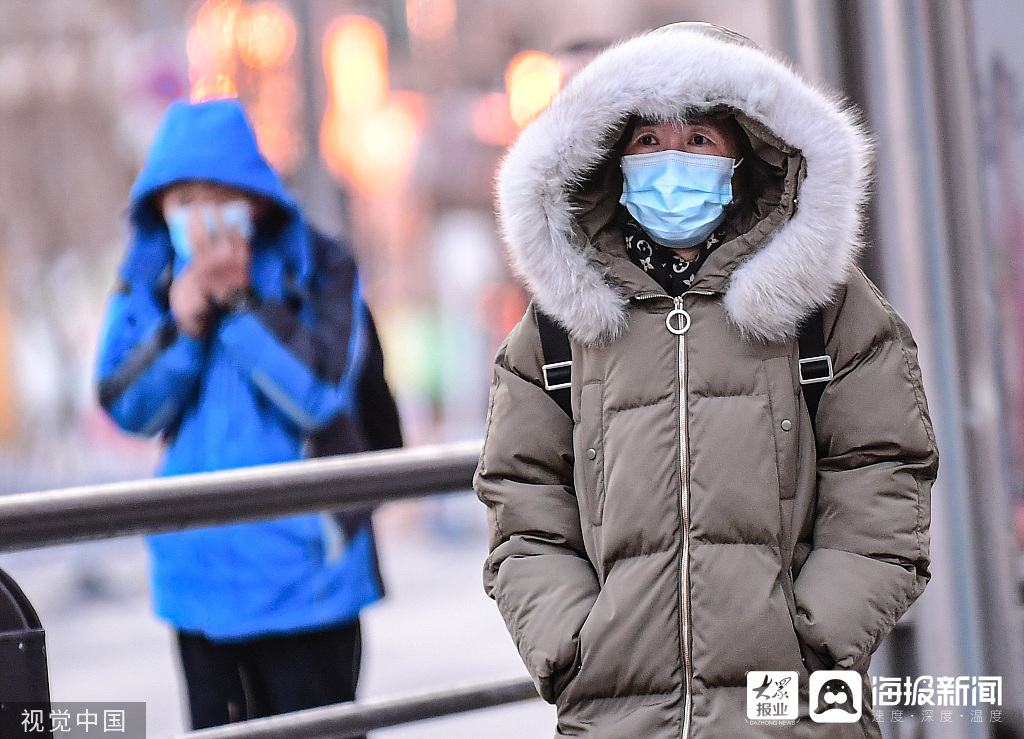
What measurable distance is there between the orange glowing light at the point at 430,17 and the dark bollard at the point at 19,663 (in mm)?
12523

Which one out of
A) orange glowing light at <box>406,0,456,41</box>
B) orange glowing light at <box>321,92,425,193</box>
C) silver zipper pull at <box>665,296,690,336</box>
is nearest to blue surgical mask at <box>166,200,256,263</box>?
silver zipper pull at <box>665,296,690,336</box>

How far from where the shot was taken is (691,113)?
1749 millimetres

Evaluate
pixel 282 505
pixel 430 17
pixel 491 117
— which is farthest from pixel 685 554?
pixel 491 117

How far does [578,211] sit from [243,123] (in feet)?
3.72

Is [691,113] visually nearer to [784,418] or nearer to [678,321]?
[678,321]

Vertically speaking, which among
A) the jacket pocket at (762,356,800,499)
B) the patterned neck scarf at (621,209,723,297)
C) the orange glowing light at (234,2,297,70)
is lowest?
the jacket pocket at (762,356,800,499)

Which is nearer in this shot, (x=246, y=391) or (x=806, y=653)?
(x=806, y=653)

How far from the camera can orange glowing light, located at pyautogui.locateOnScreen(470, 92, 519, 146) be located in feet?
48.3

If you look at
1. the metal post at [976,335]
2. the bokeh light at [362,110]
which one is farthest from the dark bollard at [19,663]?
the bokeh light at [362,110]

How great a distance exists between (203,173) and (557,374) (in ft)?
3.77

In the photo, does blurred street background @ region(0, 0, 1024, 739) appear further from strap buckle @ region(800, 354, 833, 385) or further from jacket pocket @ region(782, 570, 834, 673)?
jacket pocket @ region(782, 570, 834, 673)

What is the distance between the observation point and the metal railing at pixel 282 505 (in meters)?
2.07

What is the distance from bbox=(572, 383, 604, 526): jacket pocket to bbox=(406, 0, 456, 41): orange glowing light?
1280 centimetres

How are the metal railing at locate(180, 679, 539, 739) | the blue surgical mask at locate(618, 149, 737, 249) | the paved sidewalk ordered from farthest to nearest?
the paved sidewalk → the metal railing at locate(180, 679, 539, 739) → the blue surgical mask at locate(618, 149, 737, 249)
